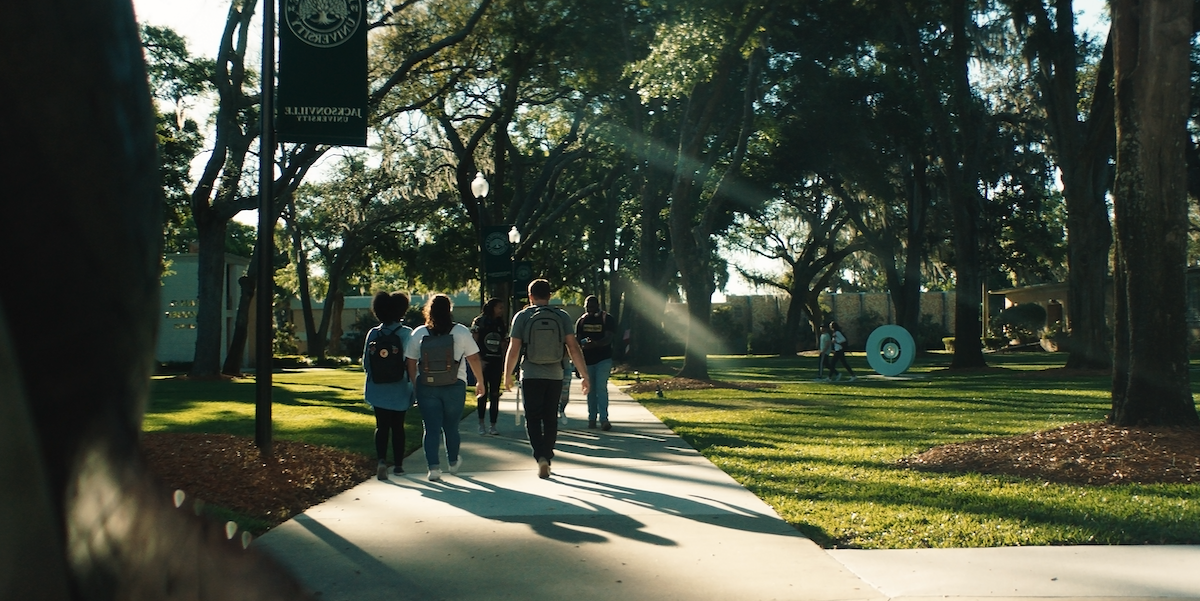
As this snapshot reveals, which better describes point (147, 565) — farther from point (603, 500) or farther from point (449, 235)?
point (449, 235)

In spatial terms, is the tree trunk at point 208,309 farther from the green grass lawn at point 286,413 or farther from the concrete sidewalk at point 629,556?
the concrete sidewalk at point 629,556

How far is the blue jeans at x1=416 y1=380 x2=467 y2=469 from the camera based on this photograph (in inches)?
408

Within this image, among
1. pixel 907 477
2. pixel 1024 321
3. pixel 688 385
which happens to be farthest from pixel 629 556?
pixel 1024 321

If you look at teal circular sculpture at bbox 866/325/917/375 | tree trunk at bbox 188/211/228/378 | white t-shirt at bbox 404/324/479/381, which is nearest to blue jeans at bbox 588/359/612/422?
white t-shirt at bbox 404/324/479/381

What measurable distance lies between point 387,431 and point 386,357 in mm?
784

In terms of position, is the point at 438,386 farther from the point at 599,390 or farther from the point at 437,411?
the point at 599,390

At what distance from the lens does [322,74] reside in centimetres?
977

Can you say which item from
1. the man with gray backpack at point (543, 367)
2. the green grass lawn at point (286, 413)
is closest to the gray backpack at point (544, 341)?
the man with gray backpack at point (543, 367)

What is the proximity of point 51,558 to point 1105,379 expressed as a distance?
27462 millimetres

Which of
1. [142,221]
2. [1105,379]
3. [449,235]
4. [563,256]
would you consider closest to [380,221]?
[449,235]

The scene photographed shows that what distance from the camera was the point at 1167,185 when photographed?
10617 mm

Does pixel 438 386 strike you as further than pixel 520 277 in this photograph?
No

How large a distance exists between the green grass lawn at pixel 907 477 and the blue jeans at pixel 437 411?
277 centimetres

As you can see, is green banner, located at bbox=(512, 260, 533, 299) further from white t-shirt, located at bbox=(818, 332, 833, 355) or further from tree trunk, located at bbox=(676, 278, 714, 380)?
white t-shirt, located at bbox=(818, 332, 833, 355)
